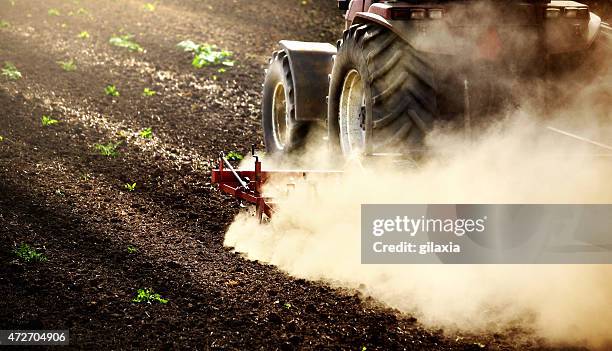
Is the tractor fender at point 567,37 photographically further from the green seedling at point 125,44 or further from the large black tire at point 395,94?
the green seedling at point 125,44

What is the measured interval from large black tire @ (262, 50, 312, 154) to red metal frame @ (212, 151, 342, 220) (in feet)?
4.05

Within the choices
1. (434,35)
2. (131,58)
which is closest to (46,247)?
(434,35)

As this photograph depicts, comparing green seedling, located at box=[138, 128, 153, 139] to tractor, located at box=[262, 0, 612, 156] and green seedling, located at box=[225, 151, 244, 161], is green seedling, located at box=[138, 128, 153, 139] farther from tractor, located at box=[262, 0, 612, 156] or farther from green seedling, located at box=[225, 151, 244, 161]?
tractor, located at box=[262, 0, 612, 156]

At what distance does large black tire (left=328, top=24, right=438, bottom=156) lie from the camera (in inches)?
249

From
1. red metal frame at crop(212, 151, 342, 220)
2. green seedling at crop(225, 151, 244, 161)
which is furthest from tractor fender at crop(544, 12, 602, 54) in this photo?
green seedling at crop(225, 151, 244, 161)

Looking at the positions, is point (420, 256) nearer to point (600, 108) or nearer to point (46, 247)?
point (600, 108)

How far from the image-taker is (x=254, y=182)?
7508 millimetres

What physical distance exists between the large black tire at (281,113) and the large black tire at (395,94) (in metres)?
2.28

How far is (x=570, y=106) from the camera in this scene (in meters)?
6.81

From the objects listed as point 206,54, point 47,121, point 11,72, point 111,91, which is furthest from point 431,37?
point 206,54

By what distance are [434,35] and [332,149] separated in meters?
1.86

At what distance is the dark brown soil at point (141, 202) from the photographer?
562cm

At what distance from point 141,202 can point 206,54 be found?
6.74 m

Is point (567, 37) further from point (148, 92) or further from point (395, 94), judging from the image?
point (148, 92)
